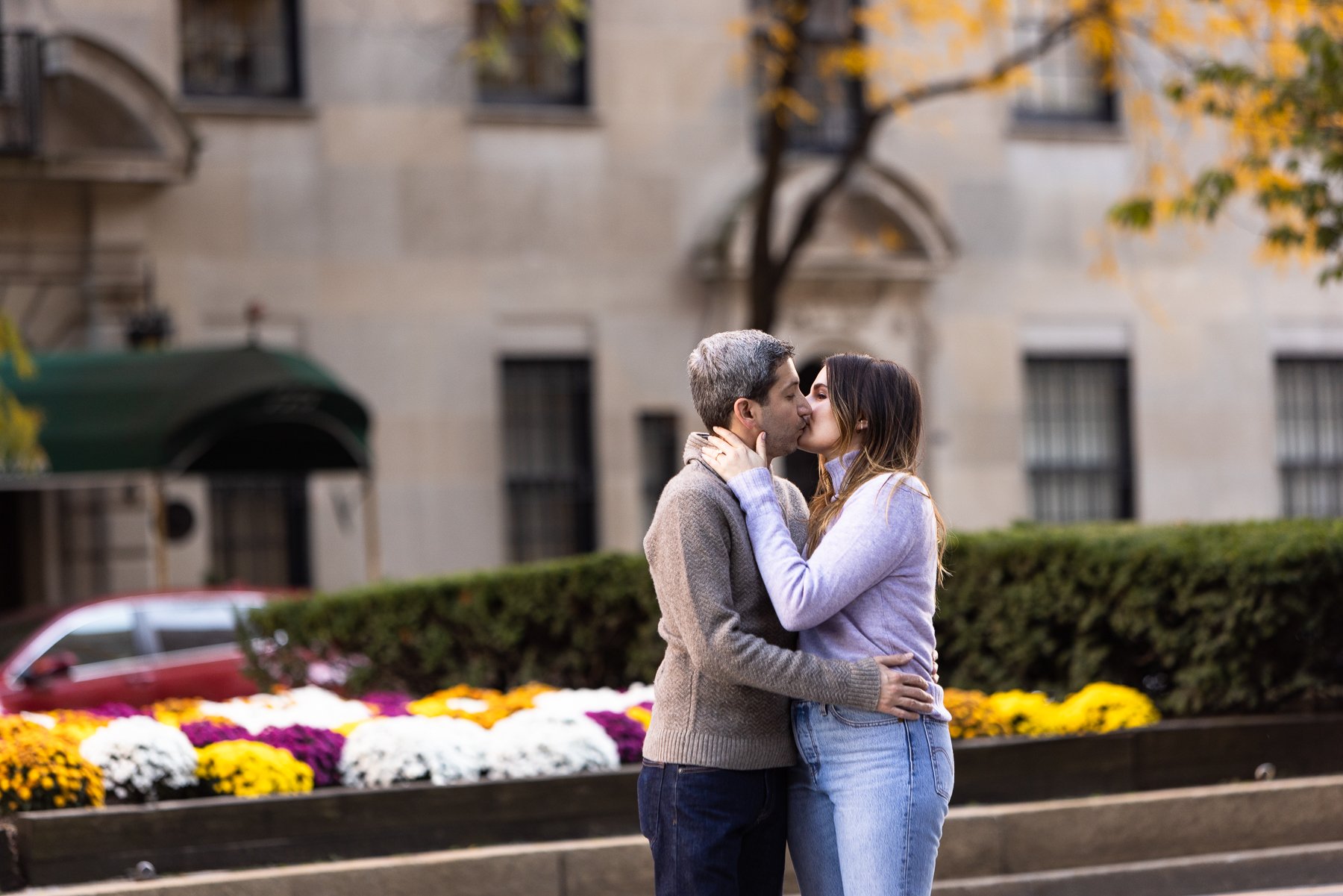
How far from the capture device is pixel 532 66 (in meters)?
19.5

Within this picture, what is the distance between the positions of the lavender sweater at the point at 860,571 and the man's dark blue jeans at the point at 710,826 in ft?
1.24

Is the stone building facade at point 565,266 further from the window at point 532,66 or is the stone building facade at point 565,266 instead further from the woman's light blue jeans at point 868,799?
the woman's light blue jeans at point 868,799

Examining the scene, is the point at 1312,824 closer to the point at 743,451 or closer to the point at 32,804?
the point at 743,451

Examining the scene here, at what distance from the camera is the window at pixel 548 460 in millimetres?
19484

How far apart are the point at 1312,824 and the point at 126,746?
16.0 ft

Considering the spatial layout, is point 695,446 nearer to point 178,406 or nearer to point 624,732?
point 624,732

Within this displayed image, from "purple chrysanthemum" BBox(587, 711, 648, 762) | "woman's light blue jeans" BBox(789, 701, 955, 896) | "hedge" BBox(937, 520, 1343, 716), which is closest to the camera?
"woman's light blue jeans" BBox(789, 701, 955, 896)

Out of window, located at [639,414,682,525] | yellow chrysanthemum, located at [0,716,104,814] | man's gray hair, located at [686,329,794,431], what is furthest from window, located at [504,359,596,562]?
man's gray hair, located at [686,329,794,431]

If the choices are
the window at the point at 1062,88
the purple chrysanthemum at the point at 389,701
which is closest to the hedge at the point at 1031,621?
the purple chrysanthemum at the point at 389,701

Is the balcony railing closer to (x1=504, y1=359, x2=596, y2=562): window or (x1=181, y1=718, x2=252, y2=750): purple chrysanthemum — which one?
(x1=504, y1=359, x2=596, y2=562): window

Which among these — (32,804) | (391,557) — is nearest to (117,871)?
(32,804)

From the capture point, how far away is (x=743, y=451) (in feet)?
15.6

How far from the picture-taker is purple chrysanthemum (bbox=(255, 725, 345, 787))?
314 inches

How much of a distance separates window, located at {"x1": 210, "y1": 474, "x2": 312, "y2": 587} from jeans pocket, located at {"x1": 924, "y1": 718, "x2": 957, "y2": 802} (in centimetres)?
1436
